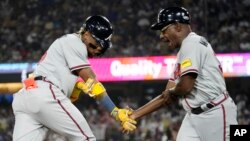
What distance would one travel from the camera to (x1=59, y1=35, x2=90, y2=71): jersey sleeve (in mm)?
4762

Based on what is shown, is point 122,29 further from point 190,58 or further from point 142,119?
point 190,58

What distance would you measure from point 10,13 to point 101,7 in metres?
3.50

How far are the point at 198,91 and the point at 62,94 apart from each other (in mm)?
1208

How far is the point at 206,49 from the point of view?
475 centimetres

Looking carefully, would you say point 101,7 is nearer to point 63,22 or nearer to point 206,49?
point 63,22

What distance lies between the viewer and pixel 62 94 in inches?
189

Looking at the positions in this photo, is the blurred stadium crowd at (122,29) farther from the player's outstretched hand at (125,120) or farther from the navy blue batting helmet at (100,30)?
the player's outstretched hand at (125,120)

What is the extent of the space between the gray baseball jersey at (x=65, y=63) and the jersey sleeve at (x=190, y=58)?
84cm

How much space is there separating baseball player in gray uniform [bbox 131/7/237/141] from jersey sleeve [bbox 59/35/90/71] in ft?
2.27

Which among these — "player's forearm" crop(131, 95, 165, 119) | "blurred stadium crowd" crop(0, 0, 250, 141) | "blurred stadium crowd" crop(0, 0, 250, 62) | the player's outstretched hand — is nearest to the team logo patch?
"player's forearm" crop(131, 95, 165, 119)

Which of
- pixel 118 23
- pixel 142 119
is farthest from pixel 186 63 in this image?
pixel 118 23

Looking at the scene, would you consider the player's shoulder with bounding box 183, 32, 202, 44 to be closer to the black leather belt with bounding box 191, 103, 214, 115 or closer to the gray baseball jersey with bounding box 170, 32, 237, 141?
A: the gray baseball jersey with bounding box 170, 32, 237, 141

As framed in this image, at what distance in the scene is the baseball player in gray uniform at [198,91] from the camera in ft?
15.3

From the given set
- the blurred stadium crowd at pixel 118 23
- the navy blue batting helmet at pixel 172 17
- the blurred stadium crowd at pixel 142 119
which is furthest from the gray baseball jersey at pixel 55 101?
the blurred stadium crowd at pixel 118 23
